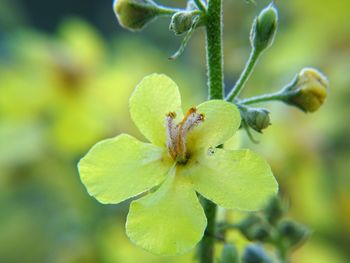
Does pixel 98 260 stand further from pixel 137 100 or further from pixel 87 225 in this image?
pixel 137 100

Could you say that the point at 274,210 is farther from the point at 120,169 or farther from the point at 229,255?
the point at 120,169

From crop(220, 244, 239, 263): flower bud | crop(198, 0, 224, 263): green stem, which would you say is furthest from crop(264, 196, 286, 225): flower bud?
crop(198, 0, 224, 263): green stem

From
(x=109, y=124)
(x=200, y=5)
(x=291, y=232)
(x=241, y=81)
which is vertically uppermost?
(x=200, y=5)

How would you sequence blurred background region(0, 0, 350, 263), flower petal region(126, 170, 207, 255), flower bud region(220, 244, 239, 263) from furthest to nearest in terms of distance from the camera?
blurred background region(0, 0, 350, 263)
flower bud region(220, 244, 239, 263)
flower petal region(126, 170, 207, 255)

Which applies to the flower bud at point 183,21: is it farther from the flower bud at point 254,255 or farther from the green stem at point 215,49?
the flower bud at point 254,255

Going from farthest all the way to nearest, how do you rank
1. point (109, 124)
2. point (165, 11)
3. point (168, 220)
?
point (109, 124)
point (165, 11)
point (168, 220)

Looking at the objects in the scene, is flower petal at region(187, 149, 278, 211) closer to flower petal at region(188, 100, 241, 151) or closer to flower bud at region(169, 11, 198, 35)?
flower petal at region(188, 100, 241, 151)

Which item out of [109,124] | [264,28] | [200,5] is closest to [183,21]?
[200,5]

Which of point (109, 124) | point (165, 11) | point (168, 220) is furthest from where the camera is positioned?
point (109, 124)
